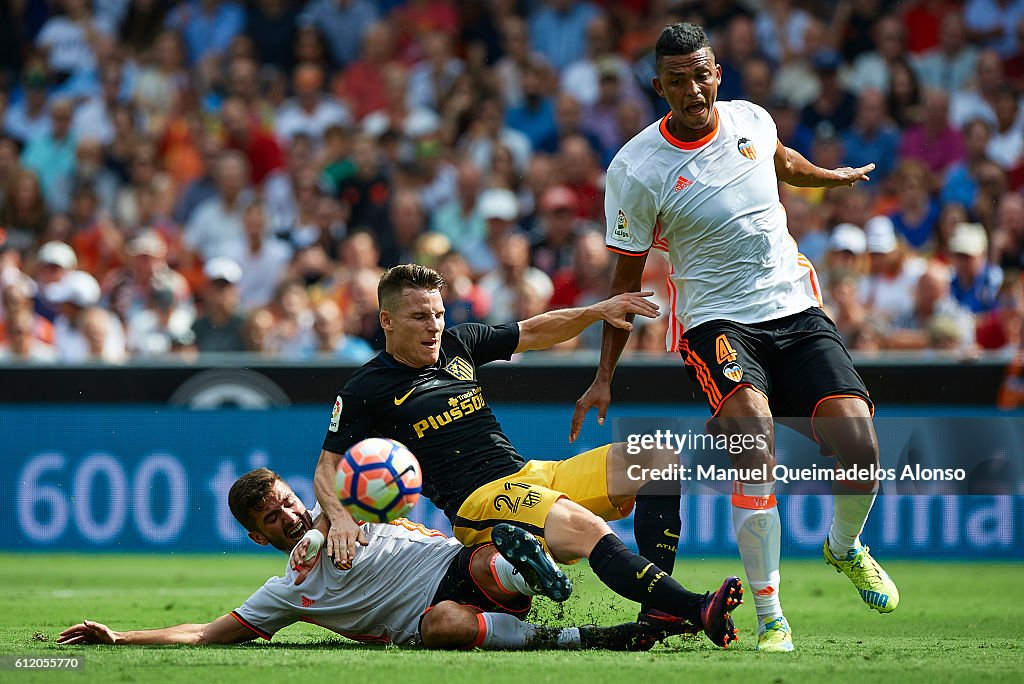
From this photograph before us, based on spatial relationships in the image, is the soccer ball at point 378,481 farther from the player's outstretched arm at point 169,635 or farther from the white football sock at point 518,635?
the player's outstretched arm at point 169,635

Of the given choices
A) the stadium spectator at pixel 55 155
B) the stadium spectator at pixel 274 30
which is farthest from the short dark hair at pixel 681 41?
the stadium spectator at pixel 55 155

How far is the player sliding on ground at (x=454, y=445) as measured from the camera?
263 inches

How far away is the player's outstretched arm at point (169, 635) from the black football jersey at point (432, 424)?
1.00 meters

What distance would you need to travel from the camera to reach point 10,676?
593 cm

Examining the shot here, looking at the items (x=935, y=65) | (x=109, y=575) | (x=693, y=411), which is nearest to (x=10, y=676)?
(x=109, y=575)

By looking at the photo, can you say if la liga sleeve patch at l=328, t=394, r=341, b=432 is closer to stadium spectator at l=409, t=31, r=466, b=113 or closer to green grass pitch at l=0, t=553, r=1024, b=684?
green grass pitch at l=0, t=553, r=1024, b=684

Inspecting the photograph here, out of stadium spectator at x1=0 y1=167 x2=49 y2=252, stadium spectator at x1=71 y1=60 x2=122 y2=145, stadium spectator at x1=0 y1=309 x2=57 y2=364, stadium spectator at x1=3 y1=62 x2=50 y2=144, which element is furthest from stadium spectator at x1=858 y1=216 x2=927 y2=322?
stadium spectator at x1=3 y1=62 x2=50 y2=144

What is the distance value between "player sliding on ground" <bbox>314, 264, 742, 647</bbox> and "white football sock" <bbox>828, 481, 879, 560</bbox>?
0.96m

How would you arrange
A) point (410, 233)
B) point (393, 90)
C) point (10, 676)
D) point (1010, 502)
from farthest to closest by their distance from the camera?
point (393, 90), point (410, 233), point (1010, 502), point (10, 676)

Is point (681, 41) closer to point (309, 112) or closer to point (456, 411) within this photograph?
point (456, 411)

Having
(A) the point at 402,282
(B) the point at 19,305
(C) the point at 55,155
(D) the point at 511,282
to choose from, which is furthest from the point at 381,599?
(C) the point at 55,155

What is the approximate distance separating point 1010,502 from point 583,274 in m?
4.05

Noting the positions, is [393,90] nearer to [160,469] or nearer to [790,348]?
[160,469]

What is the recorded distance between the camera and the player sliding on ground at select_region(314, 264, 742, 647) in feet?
22.0
